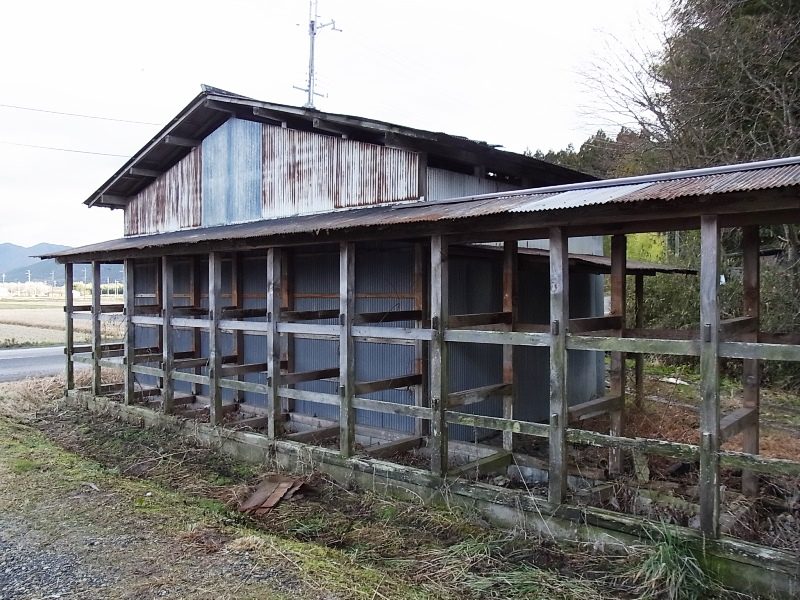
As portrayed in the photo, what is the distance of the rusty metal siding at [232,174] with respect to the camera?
32.5 feet

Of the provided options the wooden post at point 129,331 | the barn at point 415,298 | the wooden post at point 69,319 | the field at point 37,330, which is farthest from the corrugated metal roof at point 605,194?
the field at point 37,330

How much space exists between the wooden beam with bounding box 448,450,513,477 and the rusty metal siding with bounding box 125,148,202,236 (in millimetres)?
7434

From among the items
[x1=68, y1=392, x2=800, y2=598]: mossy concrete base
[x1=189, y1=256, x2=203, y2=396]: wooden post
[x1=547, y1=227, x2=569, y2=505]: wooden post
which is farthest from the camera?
[x1=189, y1=256, x2=203, y2=396]: wooden post

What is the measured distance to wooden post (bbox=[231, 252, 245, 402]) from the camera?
10.0 metres

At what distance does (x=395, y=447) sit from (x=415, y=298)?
74.4 inches

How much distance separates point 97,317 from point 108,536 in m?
6.23

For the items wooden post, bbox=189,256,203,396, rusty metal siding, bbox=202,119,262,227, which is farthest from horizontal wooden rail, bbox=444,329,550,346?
wooden post, bbox=189,256,203,396

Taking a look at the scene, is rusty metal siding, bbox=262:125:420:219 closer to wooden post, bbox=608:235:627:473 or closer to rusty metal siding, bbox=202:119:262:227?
rusty metal siding, bbox=202:119:262:227

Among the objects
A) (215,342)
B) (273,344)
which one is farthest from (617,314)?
(215,342)

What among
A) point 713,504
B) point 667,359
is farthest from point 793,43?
point 713,504

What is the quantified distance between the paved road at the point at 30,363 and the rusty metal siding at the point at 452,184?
38.9ft

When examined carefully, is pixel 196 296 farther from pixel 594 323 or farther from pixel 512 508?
pixel 512 508

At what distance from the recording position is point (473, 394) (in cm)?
618

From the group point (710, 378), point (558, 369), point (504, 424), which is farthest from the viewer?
point (504, 424)
